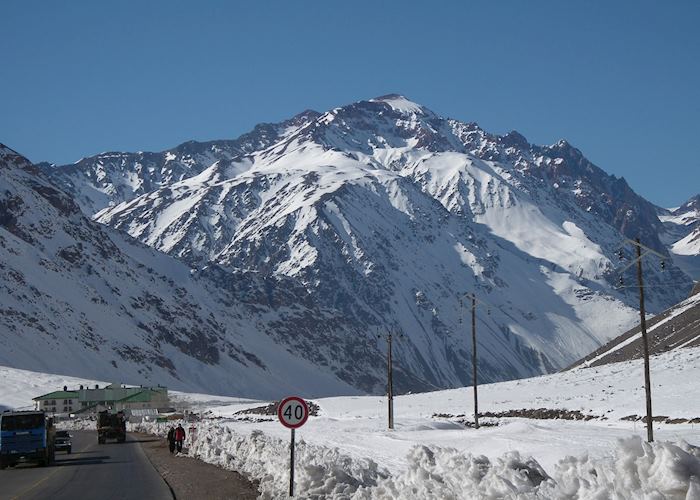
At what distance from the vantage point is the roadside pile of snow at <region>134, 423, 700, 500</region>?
33.2 feet

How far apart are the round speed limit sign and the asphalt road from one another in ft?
17.6

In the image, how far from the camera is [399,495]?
15008 mm

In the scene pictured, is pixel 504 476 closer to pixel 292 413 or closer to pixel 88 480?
pixel 292 413

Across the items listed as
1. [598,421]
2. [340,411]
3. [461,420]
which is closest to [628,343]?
[340,411]

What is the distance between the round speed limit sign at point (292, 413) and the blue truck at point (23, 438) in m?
21.0

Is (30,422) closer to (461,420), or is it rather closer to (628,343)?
(461,420)

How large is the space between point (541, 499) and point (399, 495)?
3.81m

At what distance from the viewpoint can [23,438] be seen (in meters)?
38.1

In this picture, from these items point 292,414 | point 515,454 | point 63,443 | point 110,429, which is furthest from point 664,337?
point 515,454

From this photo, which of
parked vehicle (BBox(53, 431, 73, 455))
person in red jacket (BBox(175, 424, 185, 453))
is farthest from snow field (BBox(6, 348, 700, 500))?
parked vehicle (BBox(53, 431, 73, 455))

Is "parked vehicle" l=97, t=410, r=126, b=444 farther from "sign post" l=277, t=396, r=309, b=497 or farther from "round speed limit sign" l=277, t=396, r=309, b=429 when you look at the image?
"round speed limit sign" l=277, t=396, r=309, b=429

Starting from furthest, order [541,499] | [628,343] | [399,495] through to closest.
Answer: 1. [628,343]
2. [399,495]
3. [541,499]

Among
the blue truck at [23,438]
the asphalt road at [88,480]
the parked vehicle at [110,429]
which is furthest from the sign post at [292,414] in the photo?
the parked vehicle at [110,429]

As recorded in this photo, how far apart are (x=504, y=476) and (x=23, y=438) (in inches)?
1175
